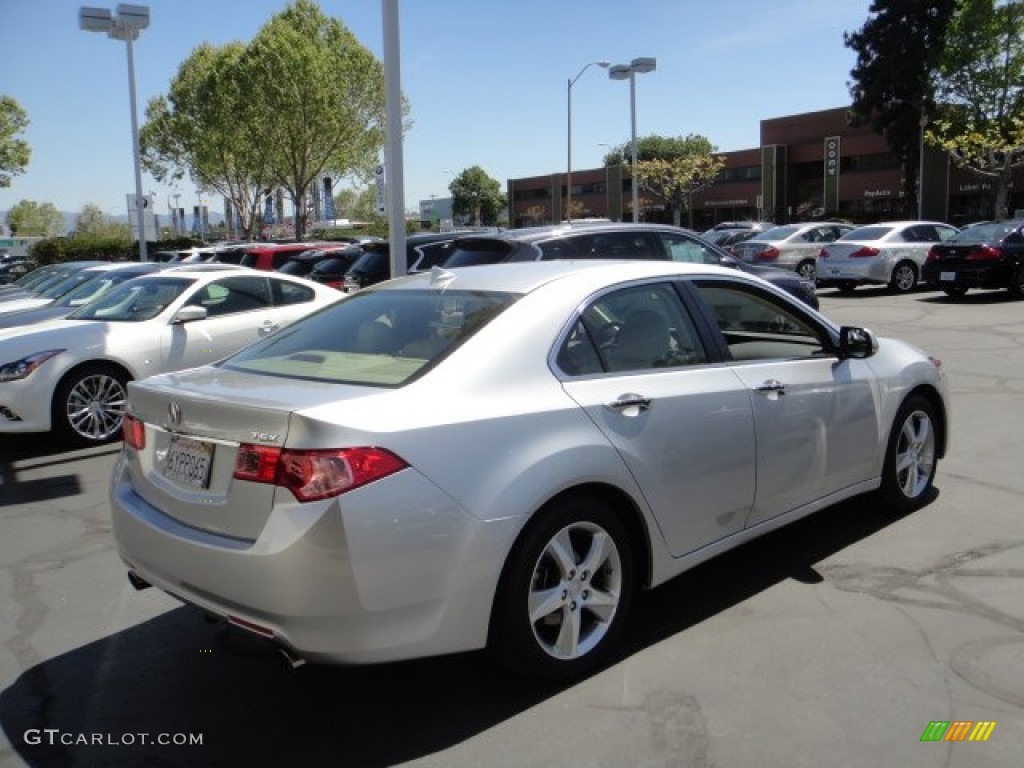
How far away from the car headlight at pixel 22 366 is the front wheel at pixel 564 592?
19.7ft

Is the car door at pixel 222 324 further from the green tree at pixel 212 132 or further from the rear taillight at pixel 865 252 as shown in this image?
the green tree at pixel 212 132

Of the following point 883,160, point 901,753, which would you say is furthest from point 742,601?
point 883,160

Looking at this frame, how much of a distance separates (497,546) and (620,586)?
74cm

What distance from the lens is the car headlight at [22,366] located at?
24.4 feet

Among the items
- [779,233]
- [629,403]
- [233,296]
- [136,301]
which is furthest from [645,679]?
[779,233]

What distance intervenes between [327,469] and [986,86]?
50.9 meters

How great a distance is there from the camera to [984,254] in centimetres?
1688

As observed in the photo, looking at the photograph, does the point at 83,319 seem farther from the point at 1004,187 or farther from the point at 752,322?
the point at 1004,187

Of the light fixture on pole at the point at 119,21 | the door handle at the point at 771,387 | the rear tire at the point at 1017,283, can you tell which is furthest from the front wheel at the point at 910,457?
the light fixture on pole at the point at 119,21

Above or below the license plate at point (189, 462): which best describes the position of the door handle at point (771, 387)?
above

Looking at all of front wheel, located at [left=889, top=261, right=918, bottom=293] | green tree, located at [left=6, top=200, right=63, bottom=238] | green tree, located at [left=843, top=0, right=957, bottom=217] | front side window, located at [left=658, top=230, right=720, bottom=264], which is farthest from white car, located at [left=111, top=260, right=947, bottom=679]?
green tree, located at [left=6, top=200, right=63, bottom=238]

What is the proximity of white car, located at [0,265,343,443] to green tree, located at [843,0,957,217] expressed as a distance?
157 feet

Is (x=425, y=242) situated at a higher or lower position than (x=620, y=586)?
higher

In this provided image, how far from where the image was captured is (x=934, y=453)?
5.46 meters
